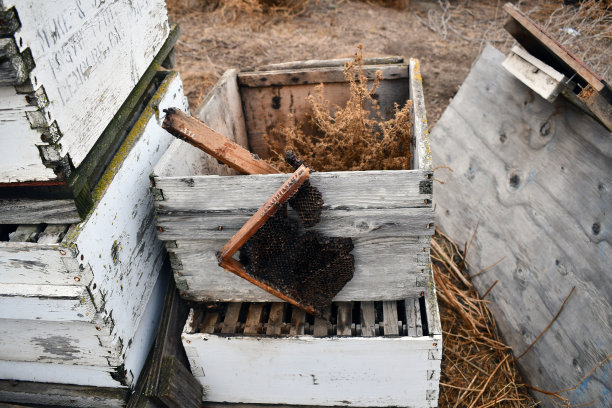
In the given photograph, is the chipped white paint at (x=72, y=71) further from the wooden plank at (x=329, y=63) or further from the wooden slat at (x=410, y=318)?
the wooden slat at (x=410, y=318)

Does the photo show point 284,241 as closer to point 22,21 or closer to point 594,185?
point 22,21

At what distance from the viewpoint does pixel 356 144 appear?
2.51 m

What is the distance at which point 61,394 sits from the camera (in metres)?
2.06

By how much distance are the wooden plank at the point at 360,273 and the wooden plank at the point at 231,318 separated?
77 mm

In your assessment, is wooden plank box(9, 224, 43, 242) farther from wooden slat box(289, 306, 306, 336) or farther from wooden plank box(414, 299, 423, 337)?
wooden plank box(414, 299, 423, 337)

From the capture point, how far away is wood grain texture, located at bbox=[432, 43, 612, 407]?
7.22 ft

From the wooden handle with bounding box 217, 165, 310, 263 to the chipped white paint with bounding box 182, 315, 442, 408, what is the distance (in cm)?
55

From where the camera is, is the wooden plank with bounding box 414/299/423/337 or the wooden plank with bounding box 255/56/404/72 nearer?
the wooden plank with bounding box 414/299/423/337

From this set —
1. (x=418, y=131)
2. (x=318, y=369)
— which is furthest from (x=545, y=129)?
(x=318, y=369)

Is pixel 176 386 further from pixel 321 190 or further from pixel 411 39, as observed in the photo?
pixel 411 39

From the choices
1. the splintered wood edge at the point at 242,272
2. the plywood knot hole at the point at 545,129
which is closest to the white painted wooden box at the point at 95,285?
the splintered wood edge at the point at 242,272

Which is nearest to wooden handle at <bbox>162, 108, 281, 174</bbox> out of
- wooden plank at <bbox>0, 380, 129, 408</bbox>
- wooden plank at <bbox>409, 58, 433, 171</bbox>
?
wooden plank at <bbox>409, 58, 433, 171</bbox>

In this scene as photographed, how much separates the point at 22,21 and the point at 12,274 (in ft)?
2.85

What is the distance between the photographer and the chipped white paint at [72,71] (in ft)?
4.64
